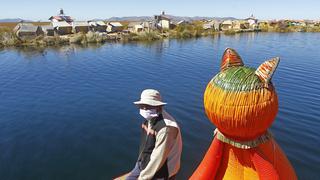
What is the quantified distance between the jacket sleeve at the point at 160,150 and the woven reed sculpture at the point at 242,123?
62 centimetres

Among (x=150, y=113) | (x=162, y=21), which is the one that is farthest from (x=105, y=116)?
(x=162, y=21)

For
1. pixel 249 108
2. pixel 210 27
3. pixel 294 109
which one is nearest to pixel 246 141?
pixel 249 108

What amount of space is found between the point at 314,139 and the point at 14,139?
38.3 ft

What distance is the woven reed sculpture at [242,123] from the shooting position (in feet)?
13.6

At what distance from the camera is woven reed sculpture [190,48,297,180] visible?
415 centimetres

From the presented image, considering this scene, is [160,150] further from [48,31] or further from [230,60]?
[48,31]

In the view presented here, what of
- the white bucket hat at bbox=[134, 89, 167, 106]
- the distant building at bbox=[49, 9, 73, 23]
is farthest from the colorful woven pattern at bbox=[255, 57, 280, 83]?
the distant building at bbox=[49, 9, 73, 23]

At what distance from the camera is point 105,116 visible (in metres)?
14.9

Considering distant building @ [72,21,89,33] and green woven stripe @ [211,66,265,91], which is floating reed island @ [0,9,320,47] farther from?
green woven stripe @ [211,66,265,91]

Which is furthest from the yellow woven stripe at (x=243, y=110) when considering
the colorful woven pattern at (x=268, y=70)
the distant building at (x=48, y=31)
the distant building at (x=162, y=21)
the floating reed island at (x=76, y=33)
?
the distant building at (x=162, y=21)

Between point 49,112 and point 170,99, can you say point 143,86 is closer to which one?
point 170,99

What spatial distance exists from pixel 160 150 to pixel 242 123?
1419 millimetres

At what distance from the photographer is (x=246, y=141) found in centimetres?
448

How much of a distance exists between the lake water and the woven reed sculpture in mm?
4826
